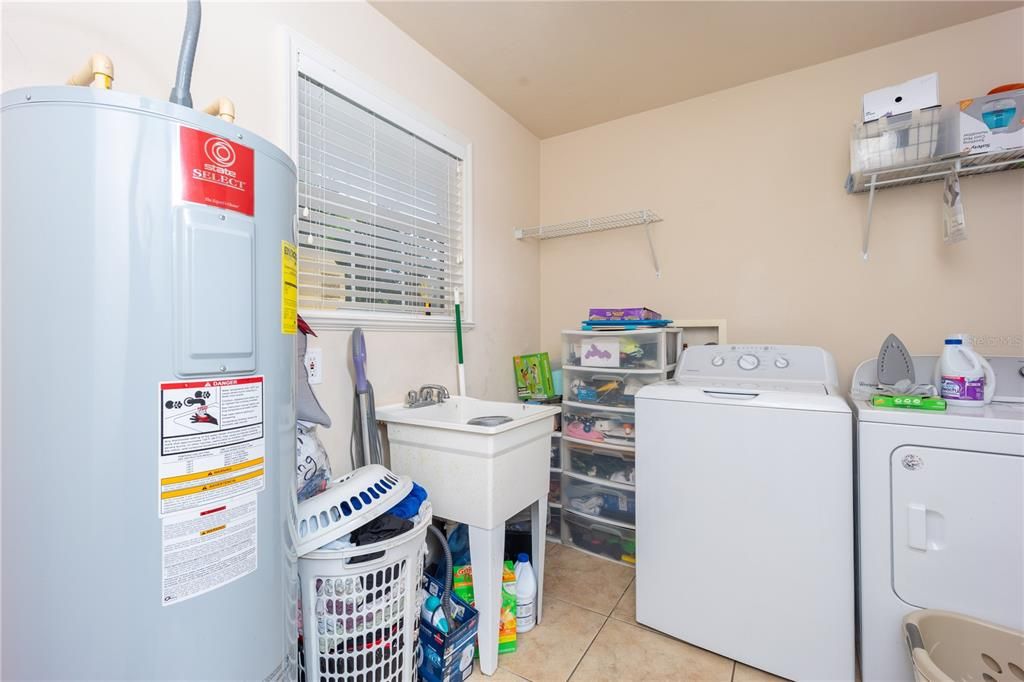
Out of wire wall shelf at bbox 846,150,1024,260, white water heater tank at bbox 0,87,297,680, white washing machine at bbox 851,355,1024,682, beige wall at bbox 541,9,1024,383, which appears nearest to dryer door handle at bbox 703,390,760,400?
white washing machine at bbox 851,355,1024,682

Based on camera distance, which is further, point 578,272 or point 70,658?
point 578,272

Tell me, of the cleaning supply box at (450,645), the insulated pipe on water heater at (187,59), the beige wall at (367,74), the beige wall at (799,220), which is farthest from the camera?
the beige wall at (799,220)

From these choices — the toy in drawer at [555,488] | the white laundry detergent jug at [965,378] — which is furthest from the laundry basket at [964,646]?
the toy in drawer at [555,488]

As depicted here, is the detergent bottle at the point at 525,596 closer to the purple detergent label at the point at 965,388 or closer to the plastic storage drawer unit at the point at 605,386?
the plastic storage drawer unit at the point at 605,386

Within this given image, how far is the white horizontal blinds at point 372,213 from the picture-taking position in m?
1.54

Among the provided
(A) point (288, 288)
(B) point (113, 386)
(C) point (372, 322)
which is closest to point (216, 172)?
(A) point (288, 288)

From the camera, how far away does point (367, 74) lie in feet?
5.70

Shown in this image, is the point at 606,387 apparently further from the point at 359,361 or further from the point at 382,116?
the point at 382,116

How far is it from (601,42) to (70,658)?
8.21ft

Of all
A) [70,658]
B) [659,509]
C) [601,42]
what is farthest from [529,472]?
[601,42]

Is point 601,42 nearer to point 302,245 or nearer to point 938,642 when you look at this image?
point 302,245

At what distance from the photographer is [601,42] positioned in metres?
1.98

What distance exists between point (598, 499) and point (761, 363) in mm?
1049

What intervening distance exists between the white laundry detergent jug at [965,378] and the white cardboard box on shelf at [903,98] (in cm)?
90
